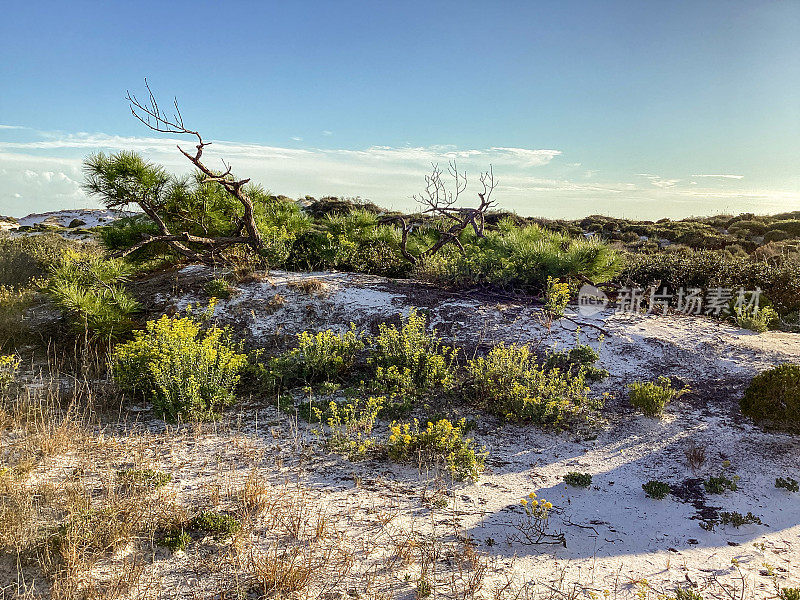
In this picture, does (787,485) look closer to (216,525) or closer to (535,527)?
(535,527)

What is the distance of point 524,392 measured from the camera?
5.66 metres

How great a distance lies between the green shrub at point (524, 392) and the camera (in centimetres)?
560

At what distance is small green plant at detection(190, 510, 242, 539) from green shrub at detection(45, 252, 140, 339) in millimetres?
4912

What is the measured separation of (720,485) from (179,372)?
554 cm

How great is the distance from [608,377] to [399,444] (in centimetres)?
330

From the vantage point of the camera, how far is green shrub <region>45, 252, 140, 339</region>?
25.0ft

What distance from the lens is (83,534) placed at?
344 cm

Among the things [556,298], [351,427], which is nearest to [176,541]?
[351,427]

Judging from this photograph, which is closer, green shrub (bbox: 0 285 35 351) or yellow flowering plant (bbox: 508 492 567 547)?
yellow flowering plant (bbox: 508 492 567 547)

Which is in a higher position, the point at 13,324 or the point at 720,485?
the point at 13,324

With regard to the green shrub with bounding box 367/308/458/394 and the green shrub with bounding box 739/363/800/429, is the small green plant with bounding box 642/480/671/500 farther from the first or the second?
the green shrub with bounding box 367/308/458/394

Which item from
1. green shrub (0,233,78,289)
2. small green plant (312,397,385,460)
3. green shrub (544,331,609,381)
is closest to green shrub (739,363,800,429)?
green shrub (544,331,609,381)

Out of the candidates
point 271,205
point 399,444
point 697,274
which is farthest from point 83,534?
point 697,274

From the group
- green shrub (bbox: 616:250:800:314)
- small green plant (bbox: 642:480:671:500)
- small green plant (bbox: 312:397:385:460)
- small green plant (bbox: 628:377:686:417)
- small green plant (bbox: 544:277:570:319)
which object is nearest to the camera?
small green plant (bbox: 642:480:671:500)
